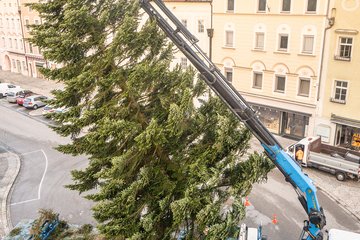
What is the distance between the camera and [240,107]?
12.5 m

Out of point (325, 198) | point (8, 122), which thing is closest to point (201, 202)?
point (325, 198)

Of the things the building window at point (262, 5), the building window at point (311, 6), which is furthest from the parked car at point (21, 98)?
the building window at point (311, 6)

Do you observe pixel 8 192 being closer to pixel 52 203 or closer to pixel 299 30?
pixel 52 203

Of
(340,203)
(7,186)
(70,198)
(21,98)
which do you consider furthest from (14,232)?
(21,98)

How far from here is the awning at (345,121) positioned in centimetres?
2884

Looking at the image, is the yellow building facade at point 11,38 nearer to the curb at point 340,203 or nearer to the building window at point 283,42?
the building window at point 283,42

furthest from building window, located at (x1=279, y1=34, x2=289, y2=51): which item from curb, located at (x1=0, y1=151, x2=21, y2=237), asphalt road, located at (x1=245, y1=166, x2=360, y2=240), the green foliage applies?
the green foliage

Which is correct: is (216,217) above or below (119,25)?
below

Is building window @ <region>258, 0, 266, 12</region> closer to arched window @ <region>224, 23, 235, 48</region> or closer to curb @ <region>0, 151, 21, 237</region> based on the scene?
arched window @ <region>224, 23, 235, 48</region>

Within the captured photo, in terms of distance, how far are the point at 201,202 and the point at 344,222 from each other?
42.2ft

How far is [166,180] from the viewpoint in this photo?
13.6 m

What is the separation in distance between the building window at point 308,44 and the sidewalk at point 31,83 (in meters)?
31.7

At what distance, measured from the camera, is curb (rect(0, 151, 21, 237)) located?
73.1ft

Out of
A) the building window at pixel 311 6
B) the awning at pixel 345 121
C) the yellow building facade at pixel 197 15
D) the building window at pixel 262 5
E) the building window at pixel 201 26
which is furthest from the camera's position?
the building window at pixel 201 26
